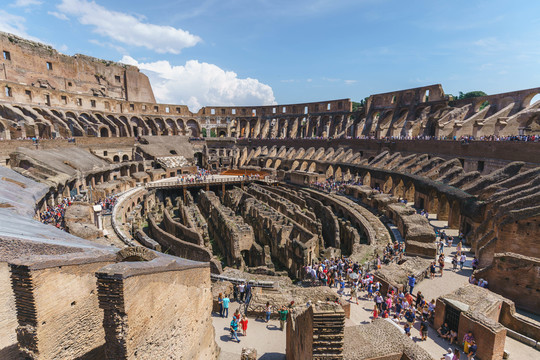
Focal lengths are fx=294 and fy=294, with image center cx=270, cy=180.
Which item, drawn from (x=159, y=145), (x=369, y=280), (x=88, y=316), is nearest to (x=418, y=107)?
(x=369, y=280)

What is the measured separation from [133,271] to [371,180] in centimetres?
2722

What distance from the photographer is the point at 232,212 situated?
22531 mm

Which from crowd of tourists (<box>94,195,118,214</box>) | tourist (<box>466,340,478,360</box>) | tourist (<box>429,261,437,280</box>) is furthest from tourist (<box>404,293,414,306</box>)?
crowd of tourists (<box>94,195,118,214</box>)

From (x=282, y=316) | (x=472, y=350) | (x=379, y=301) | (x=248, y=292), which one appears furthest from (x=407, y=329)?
(x=248, y=292)

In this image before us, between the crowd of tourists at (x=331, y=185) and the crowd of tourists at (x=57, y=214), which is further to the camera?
the crowd of tourists at (x=331, y=185)

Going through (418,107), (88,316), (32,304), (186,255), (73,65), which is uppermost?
(73,65)

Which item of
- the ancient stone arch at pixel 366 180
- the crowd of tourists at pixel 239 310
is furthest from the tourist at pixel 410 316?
the ancient stone arch at pixel 366 180

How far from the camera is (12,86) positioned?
106 ft

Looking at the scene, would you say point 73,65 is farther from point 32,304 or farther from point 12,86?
point 32,304

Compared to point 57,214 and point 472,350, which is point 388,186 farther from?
point 57,214

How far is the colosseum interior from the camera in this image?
20.0 ft

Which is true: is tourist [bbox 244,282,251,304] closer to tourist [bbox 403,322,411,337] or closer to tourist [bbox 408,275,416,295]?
tourist [bbox 403,322,411,337]

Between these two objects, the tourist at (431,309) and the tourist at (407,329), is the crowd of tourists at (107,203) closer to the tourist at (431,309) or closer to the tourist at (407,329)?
the tourist at (407,329)

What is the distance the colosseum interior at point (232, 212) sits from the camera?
20.0 ft
